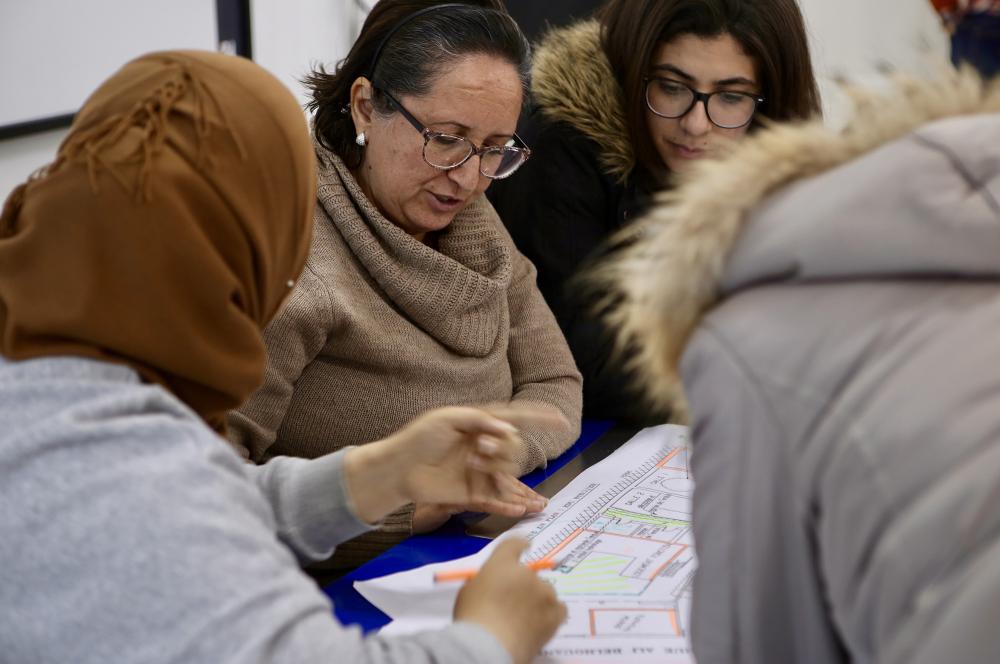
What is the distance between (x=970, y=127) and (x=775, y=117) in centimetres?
142

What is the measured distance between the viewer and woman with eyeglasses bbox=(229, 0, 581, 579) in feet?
5.13

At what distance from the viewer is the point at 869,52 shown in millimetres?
4199

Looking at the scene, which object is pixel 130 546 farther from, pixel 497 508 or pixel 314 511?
pixel 497 508

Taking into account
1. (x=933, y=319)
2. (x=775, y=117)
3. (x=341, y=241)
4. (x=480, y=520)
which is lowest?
(x=480, y=520)

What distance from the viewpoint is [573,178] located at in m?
2.12

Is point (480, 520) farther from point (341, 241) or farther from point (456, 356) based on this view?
point (341, 241)

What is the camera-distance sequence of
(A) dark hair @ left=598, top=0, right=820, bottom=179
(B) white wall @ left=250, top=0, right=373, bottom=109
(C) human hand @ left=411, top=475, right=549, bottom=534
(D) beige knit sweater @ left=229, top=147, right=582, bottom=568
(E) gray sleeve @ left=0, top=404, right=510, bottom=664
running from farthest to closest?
(B) white wall @ left=250, top=0, right=373, bottom=109, (A) dark hair @ left=598, top=0, right=820, bottom=179, (D) beige knit sweater @ left=229, top=147, right=582, bottom=568, (C) human hand @ left=411, top=475, right=549, bottom=534, (E) gray sleeve @ left=0, top=404, right=510, bottom=664

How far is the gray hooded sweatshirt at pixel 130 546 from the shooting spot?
2.44 feet

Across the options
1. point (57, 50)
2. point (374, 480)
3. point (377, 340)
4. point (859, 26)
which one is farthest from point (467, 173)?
point (859, 26)

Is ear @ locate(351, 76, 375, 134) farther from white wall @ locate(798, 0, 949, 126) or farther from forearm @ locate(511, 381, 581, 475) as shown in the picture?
white wall @ locate(798, 0, 949, 126)

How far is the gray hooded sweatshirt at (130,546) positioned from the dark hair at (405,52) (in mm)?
984

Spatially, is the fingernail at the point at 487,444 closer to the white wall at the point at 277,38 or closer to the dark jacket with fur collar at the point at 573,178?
the dark jacket with fur collar at the point at 573,178

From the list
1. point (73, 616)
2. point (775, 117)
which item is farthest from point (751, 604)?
point (775, 117)

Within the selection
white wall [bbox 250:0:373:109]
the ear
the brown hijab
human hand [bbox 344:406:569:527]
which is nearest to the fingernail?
human hand [bbox 344:406:569:527]
